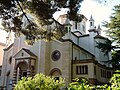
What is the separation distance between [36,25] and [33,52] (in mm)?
14563

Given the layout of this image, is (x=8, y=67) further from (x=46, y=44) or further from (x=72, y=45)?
(x=72, y=45)

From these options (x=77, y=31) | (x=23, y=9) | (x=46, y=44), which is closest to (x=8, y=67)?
(x=46, y=44)

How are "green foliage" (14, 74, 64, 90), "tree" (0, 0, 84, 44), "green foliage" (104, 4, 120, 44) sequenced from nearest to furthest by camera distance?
1. "tree" (0, 0, 84, 44)
2. "green foliage" (14, 74, 64, 90)
3. "green foliage" (104, 4, 120, 44)

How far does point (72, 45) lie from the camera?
25.5m

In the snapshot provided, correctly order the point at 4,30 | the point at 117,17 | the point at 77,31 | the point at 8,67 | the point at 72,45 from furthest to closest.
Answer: the point at 77,31 < the point at 8,67 < the point at 72,45 < the point at 117,17 < the point at 4,30

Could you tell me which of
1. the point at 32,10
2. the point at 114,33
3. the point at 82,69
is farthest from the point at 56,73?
the point at 32,10

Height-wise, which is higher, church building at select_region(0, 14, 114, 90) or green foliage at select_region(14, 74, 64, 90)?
church building at select_region(0, 14, 114, 90)

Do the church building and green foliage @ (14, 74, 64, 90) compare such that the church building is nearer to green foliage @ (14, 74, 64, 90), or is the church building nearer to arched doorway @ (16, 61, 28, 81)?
arched doorway @ (16, 61, 28, 81)

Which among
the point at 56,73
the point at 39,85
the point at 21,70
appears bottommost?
the point at 39,85

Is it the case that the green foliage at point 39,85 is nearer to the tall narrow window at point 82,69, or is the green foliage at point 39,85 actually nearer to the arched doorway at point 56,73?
the tall narrow window at point 82,69

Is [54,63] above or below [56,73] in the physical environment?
above

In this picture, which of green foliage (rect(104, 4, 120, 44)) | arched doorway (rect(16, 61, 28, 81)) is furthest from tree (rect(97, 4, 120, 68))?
arched doorway (rect(16, 61, 28, 81))

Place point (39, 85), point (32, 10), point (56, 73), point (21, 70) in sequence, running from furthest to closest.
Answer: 1. point (21, 70)
2. point (56, 73)
3. point (39, 85)
4. point (32, 10)

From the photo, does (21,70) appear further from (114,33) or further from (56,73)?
(114,33)
